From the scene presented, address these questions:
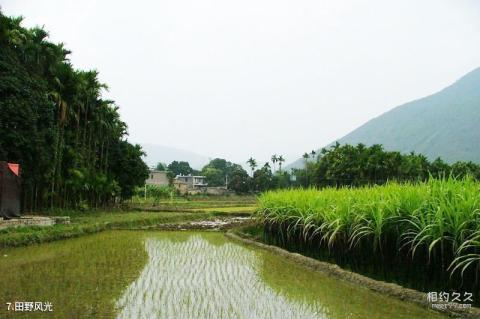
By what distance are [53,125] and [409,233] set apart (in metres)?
16.1

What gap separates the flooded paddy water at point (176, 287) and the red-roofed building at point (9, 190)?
3.45 m

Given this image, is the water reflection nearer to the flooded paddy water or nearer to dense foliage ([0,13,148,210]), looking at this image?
the flooded paddy water

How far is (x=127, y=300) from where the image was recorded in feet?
19.4

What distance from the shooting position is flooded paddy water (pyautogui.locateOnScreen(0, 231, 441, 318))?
5.42 m

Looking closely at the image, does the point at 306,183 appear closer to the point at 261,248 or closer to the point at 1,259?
the point at 261,248

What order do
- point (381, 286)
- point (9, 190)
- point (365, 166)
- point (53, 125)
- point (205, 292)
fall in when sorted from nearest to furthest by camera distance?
point (381, 286) < point (205, 292) < point (9, 190) < point (53, 125) < point (365, 166)

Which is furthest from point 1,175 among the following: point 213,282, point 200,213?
point 200,213

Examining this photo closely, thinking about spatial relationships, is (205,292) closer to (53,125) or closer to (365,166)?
(53,125)

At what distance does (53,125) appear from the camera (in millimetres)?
18562

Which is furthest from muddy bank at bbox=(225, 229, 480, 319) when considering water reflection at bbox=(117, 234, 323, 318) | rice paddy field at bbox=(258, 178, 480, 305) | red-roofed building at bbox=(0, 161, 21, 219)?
red-roofed building at bbox=(0, 161, 21, 219)

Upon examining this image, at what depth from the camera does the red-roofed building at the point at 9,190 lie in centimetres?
1359

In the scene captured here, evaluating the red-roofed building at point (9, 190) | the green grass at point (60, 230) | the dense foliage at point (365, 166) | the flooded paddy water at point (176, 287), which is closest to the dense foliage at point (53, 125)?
the red-roofed building at point (9, 190)

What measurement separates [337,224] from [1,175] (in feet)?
35.2

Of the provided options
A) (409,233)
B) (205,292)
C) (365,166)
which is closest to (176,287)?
(205,292)
